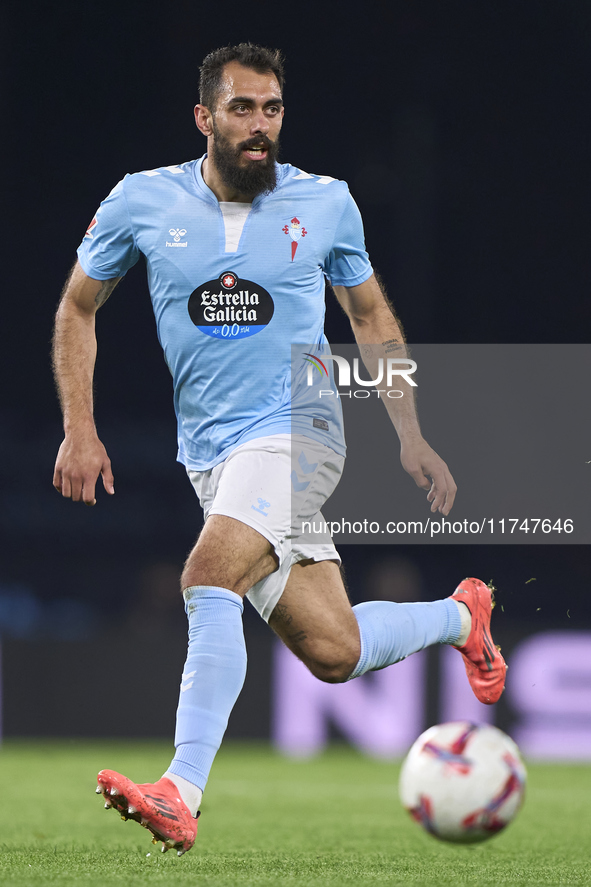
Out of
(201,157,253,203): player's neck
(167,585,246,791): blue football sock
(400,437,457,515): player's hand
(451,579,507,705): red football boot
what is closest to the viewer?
(167,585,246,791): blue football sock

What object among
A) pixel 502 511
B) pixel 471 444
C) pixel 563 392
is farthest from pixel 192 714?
pixel 563 392

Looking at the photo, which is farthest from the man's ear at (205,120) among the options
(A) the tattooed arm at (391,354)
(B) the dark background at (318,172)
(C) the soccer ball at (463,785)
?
(B) the dark background at (318,172)

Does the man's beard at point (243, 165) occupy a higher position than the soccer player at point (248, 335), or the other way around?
the man's beard at point (243, 165)

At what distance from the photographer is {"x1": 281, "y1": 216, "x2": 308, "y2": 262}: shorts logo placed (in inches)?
155

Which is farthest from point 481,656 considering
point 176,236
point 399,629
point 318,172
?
point 318,172

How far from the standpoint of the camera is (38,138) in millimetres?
14352

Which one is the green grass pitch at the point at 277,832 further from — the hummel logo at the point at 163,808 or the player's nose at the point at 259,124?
the player's nose at the point at 259,124

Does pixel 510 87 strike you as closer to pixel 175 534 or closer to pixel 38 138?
pixel 38 138

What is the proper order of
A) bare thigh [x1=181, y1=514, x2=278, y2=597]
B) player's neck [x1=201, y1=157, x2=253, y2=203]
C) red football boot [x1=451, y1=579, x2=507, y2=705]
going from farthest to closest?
1. red football boot [x1=451, y1=579, x2=507, y2=705]
2. player's neck [x1=201, y1=157, x2=253, y2=203]
3. bare thigh [x1=181, y1=514, x2=278, y2=597]

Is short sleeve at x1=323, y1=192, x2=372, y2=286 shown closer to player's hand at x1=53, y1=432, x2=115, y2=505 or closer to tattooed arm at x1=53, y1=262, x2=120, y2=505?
tattooed arm at x1=53, y1=262, x2=120, y2=505

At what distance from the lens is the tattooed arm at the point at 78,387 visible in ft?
12.3

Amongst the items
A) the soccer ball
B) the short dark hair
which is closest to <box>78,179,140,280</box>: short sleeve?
the short dark hair

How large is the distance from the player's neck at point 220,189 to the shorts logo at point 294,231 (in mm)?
161

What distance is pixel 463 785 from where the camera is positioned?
10.5 ft
